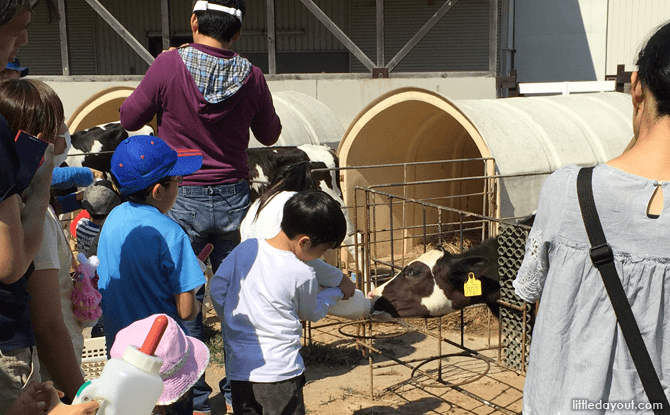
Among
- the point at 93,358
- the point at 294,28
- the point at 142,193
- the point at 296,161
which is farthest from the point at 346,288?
the point at 294,28

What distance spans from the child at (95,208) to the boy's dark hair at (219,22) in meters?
1.37

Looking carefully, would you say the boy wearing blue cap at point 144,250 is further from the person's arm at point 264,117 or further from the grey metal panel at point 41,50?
the grey metal panel at point 41,50

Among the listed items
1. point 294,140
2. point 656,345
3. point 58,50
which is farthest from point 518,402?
point 58,50

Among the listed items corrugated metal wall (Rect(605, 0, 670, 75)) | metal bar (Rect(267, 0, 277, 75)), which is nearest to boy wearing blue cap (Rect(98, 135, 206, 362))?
metal bar (Rect(267, 0, 277, 75))

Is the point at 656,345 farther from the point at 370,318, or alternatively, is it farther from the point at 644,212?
the point at 370,318

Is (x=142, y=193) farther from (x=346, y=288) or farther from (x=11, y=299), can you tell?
(x=11, y=299)

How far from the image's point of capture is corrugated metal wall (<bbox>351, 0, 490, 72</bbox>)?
2086cm

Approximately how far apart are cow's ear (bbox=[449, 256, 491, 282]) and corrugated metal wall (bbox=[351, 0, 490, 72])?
17444 millimetres

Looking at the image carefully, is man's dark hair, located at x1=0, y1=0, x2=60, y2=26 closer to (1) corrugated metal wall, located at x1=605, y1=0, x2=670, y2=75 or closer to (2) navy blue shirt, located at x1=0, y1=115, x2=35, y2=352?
(2) navy blue shirt, located at x1=0, y1=115, x2=35, y2=352

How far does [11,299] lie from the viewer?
1.66 m

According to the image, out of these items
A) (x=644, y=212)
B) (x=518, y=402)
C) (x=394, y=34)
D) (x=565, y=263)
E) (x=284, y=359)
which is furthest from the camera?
(x=394, y=34)

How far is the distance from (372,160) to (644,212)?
645cm

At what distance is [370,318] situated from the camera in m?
4.06

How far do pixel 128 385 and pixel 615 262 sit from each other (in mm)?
1189
